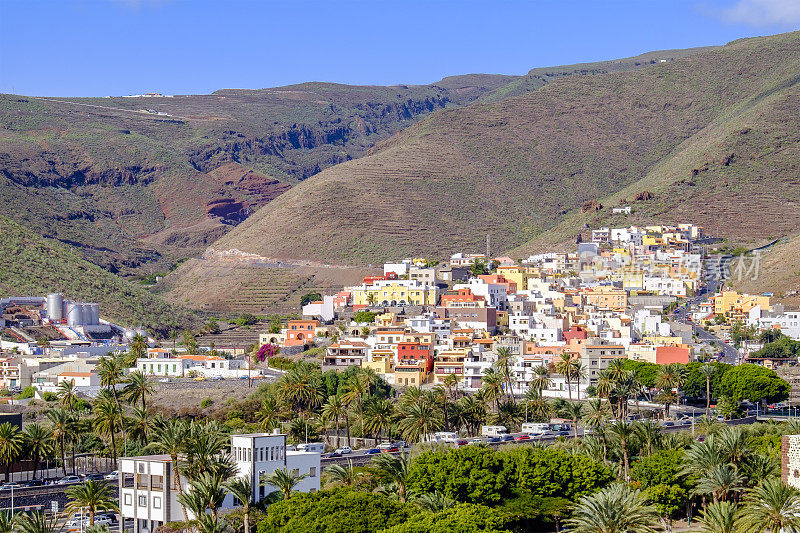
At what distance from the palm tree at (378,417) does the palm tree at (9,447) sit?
71.2ft

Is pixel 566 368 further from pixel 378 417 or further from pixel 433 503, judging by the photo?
pixel 433 503

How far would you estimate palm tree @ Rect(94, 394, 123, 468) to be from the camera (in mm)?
82144

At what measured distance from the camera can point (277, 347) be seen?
12294cm

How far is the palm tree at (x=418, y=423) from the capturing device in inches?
3226

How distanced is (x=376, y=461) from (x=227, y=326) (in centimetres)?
9457

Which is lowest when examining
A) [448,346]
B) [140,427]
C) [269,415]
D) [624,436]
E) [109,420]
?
[269,415]

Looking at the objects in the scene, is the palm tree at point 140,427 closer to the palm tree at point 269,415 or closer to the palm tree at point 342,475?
the palm tree at point 269,415


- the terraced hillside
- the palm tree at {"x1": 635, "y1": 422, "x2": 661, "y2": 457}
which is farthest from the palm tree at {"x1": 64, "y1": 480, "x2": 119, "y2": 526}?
the terraced hillside

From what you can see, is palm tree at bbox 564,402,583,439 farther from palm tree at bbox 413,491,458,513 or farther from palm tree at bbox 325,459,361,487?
palm tree at bbox 413,491,458,513

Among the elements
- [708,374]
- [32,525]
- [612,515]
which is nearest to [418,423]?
[708,374]

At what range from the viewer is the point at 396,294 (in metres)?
137

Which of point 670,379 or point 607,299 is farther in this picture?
point 607,299

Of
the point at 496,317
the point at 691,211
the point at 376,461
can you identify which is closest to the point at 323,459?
the point at 376,461

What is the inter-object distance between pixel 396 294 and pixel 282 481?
80177 mm
